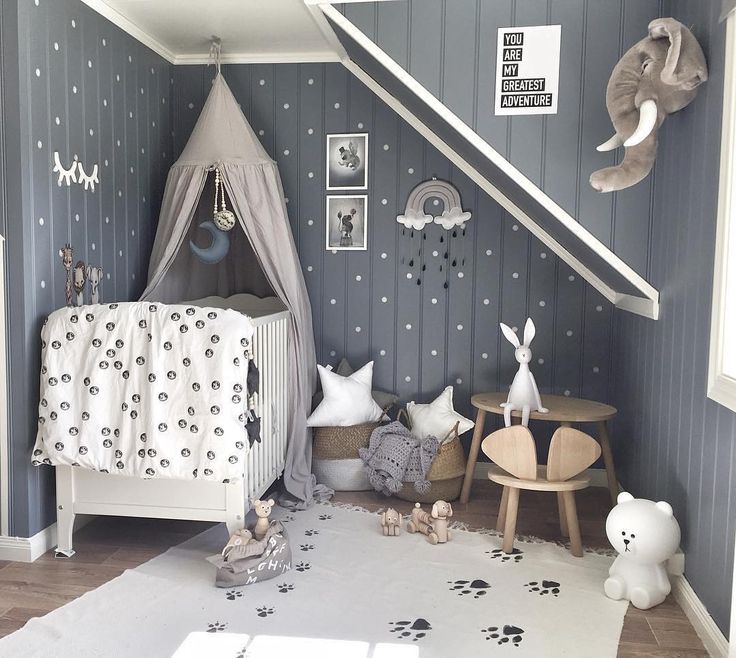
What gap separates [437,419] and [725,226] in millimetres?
1812

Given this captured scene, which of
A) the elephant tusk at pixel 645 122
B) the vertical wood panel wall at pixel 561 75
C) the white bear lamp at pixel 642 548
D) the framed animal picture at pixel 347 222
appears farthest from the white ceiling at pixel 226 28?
the white bear lamp at pixel 642 548

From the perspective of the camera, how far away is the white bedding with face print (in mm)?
2600

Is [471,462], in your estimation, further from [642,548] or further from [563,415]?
[642,548]

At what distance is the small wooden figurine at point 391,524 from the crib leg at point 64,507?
3.91ft

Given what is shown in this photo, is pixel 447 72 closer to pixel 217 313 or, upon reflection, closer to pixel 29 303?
pixel 217 313

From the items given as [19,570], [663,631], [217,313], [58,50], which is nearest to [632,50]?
[217,313]

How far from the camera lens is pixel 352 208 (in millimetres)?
3873

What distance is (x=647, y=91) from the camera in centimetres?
238

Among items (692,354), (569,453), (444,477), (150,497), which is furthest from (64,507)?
(692,354)

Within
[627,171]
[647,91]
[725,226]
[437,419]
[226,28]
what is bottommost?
[437,419]

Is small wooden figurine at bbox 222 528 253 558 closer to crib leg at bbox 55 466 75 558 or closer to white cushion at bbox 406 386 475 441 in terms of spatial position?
crib leg at bbox 55 466 75 558

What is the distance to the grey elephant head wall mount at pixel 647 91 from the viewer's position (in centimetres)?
226

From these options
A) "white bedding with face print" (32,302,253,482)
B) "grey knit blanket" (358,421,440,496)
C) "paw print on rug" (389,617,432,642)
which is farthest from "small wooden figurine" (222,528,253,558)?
"grey knit blanket" (358,421,440,496)

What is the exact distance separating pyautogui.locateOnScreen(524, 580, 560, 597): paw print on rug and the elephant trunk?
4.42 ft
